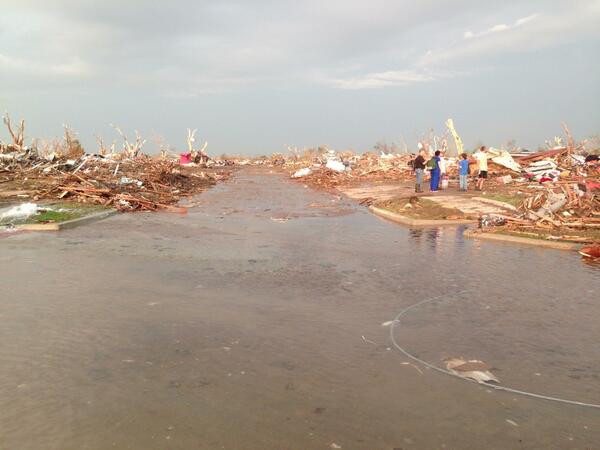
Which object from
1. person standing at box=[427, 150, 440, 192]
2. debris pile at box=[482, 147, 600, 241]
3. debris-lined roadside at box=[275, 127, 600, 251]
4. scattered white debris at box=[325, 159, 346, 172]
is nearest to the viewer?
debris pile at box=[482, 147, 600, 241]

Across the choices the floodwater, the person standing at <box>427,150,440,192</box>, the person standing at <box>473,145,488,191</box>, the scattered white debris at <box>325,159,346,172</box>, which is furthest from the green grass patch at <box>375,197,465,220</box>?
the scattered white debris at <box>325,159,346,172</box>

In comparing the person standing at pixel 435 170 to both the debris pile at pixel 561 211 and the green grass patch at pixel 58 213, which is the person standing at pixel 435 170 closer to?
the debris pile at pixel 561 211

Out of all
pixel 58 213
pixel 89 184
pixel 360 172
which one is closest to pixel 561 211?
pixel 58 213

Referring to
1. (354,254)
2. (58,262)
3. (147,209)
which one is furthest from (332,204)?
(58,262)

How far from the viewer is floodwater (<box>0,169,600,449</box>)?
3576 millimetres

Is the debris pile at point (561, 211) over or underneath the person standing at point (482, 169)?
underneath

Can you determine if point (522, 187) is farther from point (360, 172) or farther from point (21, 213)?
point (21, 213)

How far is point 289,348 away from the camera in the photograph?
5133 millimetres

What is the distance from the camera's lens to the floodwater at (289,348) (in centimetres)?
358

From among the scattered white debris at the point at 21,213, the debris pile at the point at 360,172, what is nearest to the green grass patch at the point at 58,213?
the scattered white debris at the point at 21,213

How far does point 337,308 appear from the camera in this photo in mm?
6566

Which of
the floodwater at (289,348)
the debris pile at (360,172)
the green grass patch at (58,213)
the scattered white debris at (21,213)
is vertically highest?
the debris pile at (360,172)

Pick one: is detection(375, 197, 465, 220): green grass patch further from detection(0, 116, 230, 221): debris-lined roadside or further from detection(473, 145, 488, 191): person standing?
detection(0, 116, 230, 221): debris-lined roadside

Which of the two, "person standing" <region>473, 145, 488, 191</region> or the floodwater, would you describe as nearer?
the floodwater
